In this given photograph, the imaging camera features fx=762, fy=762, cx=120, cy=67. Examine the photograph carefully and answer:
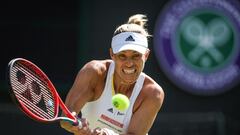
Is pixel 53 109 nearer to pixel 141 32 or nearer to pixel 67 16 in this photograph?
pixel 141 32

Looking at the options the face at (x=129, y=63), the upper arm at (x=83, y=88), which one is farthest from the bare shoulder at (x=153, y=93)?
the upper arm at (x=83, y=88)

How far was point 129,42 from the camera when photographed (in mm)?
4844

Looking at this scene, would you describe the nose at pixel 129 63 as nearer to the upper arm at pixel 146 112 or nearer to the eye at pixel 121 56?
the eye at pixel 121 56

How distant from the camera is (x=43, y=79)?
4719 mm

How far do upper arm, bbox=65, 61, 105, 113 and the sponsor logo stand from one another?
2.83m

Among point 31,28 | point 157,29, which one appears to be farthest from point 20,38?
point 157,29

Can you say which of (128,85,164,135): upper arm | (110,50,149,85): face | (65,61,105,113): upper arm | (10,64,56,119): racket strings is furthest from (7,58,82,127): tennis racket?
(128,85,164,135): upper arm

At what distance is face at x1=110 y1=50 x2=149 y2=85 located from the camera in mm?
4836

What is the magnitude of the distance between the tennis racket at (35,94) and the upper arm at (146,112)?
2.02ft

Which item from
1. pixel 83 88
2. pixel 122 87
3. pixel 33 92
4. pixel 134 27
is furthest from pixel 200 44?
pixel 33 92

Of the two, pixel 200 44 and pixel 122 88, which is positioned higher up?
pixel 200 44

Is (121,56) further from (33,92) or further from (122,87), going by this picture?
(33,92)

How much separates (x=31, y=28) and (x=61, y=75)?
1.86ft

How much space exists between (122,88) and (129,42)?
0.47 metres
